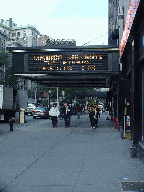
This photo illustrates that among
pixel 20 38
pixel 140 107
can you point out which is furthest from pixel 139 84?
pixel 20 38

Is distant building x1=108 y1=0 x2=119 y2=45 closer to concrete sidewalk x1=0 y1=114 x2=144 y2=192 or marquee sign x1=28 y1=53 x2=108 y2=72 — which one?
marquee sign x1=28 y1=53 x2=108 y2=72

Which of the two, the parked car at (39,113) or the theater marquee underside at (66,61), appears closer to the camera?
the theater marquee underside at (66,61)

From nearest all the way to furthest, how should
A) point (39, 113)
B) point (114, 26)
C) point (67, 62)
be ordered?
1. point (67, 62)
2. point (114, 26)
3. point (39, 113)

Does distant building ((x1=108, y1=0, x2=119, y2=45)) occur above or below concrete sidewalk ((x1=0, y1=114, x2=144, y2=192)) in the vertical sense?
above

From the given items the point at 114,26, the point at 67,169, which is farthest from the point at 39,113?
the point at 67,169

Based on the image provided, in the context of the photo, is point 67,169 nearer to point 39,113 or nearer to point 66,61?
point 66,61

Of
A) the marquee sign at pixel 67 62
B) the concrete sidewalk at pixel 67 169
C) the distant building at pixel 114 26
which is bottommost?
the concrete sidewalk at pixel 67 169

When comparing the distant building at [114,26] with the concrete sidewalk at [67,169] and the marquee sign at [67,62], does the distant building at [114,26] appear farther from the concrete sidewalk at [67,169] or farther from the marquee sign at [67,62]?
the concrete sidewalk at [67,169]

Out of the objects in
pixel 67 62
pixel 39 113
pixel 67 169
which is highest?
pixel 67 62

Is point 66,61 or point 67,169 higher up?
point 66,61

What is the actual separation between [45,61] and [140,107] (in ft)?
39.4

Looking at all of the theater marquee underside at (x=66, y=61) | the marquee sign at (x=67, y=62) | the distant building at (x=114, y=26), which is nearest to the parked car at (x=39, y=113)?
the distant building at (x=114, y=26)

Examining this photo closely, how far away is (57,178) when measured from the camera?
25.4ft

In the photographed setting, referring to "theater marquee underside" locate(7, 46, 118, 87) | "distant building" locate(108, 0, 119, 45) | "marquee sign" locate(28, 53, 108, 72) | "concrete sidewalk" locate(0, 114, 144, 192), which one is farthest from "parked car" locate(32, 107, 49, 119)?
"concrete sidewalk" locate(0, 114, 144, 192)
